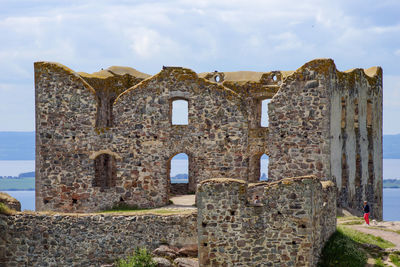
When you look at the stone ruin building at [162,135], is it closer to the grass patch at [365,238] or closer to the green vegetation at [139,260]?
the grass patch at [365,238]

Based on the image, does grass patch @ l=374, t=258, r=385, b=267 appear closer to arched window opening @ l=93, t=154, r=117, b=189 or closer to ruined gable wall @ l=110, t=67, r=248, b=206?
ruined gable wall @ l=110, t=67, r=248, b=206

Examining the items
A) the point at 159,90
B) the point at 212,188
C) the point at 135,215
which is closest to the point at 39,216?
the point at 135,215

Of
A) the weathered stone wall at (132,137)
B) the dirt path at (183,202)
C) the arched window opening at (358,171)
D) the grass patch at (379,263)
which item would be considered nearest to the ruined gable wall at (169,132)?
the weathered stone wall at (132,137)

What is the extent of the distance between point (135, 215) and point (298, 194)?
5.63m

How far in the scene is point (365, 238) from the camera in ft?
76.5

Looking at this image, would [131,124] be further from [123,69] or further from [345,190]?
[345,190]

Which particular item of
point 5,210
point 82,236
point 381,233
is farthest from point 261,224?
point 5,210

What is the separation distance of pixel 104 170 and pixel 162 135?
4.74 meters

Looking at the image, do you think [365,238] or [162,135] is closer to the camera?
[365,238]

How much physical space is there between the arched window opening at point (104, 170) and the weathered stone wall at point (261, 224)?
37.9ft

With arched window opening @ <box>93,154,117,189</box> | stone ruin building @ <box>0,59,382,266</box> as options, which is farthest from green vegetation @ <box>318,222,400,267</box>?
arched window opening @ <box>93,154,117,189</box>

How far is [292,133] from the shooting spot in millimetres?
27500

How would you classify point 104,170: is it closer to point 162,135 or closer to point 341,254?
point 162,135

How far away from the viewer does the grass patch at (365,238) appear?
904 inches
